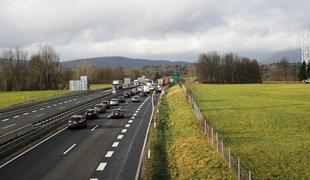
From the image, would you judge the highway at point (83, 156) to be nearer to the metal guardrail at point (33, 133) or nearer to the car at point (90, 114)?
the metal guardrail at point (33, 133)

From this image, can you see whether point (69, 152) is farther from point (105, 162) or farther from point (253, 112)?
point (253, 112)

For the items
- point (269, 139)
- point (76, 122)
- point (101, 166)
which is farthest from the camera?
point (76, 122)

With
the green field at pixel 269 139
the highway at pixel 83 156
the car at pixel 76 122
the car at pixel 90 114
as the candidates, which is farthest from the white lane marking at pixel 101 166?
the car at pixel 90 114

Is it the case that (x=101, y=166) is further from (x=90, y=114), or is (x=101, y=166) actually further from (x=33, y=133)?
(x=90, y=114)

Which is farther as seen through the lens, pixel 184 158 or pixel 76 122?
pixel 76 122

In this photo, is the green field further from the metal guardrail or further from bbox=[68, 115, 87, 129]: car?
the metal guardrail

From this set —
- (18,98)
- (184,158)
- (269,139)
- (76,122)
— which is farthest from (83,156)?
(18,98)

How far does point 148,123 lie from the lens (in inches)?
1756

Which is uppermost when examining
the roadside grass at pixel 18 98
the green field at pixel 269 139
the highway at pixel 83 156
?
the roadside grass at pixel 18 98

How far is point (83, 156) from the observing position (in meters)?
26.6

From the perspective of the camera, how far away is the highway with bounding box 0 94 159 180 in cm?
2175

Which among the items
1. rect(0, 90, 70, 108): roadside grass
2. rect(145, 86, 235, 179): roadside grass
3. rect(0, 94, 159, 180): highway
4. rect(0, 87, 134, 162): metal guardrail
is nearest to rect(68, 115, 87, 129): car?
rect(0, 94, 159, 180): highway

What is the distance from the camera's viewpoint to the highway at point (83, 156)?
21.8 metres

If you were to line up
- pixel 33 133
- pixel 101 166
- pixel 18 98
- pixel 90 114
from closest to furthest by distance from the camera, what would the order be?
pixel 101 166 → pixel 33 133 → pixel 90 114 → pixel 18 98
